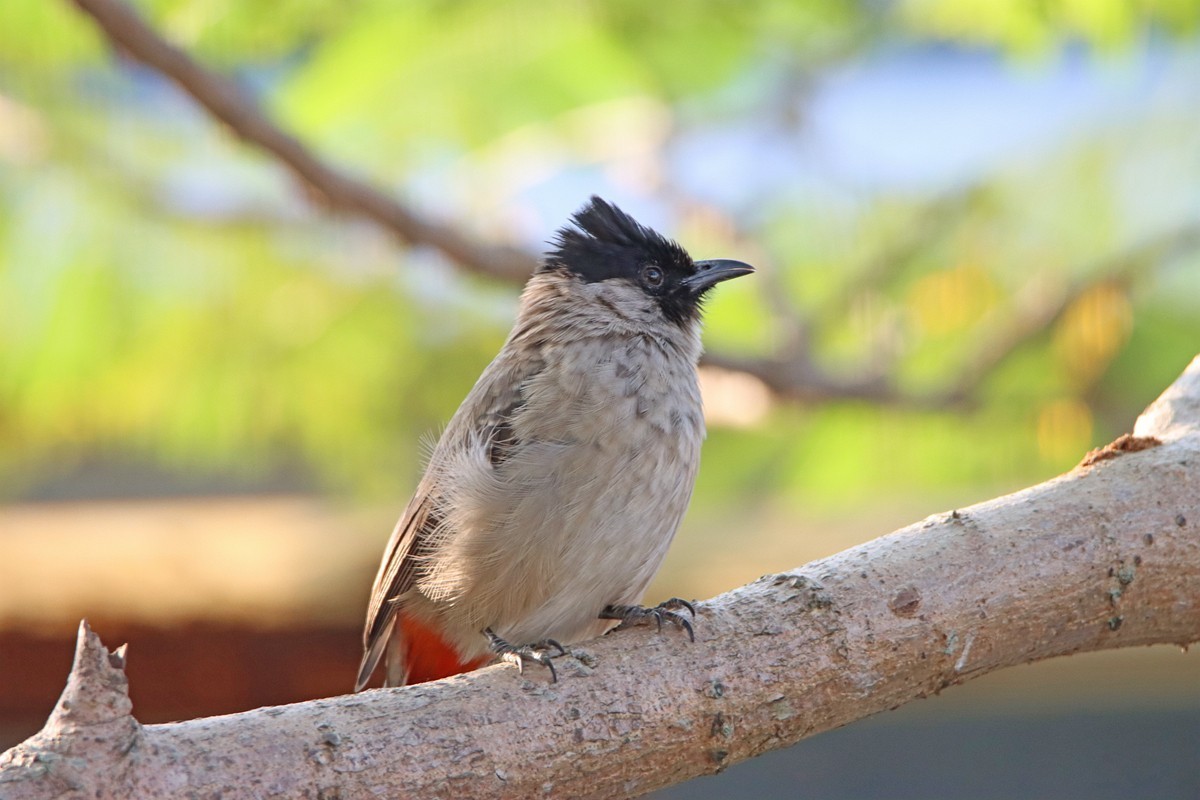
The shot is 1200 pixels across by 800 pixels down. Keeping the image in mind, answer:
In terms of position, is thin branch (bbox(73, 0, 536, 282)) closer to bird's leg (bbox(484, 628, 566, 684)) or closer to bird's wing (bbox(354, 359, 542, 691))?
bird's wing (bbox(354, 359, 542, 691))

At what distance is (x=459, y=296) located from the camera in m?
4.87

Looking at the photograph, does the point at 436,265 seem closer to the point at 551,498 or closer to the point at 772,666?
the point at 551,498

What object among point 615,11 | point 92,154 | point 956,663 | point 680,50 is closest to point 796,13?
point 680,50

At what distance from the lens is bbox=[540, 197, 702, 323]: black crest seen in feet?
10.7

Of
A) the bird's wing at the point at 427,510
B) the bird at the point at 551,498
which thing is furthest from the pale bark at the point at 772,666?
the bird's wing at the point at 427,510

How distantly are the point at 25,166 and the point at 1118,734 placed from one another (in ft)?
16.1

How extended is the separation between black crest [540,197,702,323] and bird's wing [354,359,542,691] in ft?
1.34

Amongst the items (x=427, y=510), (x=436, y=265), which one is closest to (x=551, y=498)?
(x=427, y=510)

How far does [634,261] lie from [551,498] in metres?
0.87

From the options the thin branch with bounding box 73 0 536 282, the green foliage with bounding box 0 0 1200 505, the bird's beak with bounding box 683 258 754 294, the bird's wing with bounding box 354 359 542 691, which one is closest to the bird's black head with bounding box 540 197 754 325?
the bird's beak with bounding box 683 258 754 294

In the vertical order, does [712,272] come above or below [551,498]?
above

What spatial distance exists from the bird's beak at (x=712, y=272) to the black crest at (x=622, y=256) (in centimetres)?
2

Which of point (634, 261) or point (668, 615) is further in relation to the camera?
point (634, 261)

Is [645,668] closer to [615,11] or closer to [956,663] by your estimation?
[956,663]
